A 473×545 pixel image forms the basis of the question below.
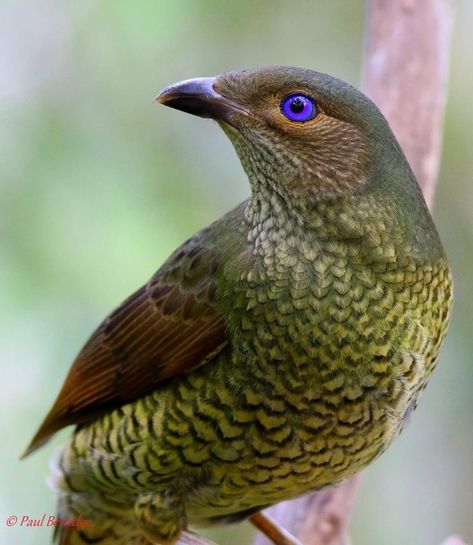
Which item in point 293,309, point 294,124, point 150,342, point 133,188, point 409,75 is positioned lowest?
point 150,342

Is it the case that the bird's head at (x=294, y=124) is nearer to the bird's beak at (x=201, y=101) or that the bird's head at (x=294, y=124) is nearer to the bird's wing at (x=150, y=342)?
the bird's beak at (x=201, y=101)

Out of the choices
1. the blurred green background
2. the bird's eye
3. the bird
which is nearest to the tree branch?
the bird

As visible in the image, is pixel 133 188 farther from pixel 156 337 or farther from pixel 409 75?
pixel 156 337

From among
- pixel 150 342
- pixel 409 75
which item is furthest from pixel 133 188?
pixel 150 342

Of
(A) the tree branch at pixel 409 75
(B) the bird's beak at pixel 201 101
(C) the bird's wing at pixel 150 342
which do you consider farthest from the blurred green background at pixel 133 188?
(B) the bird's beak at pixel 201 101

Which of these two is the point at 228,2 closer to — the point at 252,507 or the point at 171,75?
the point at 171,75

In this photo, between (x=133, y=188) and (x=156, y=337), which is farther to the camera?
(x=133, y=188)
